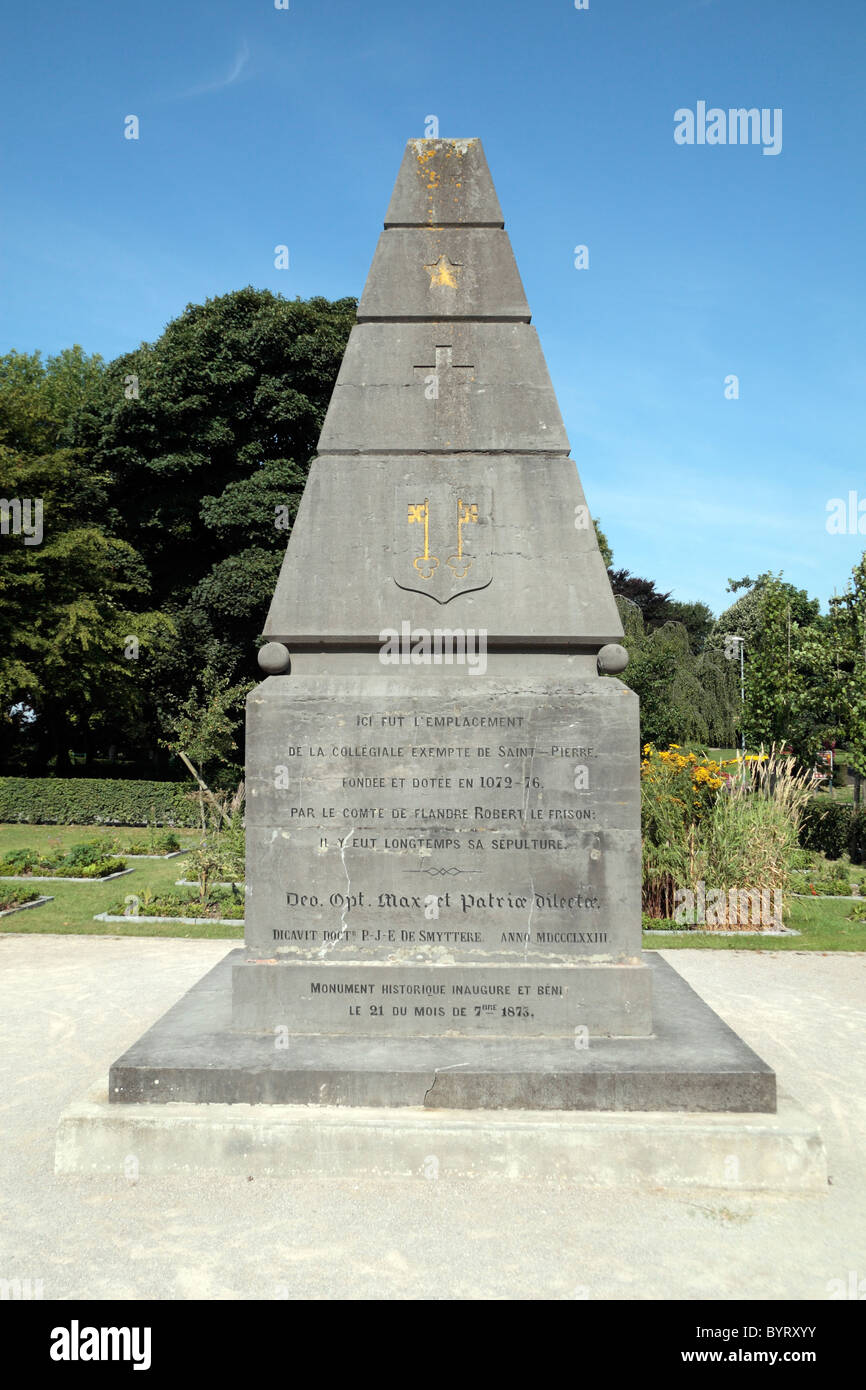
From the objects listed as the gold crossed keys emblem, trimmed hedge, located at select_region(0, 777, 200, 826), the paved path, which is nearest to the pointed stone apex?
the gold crossed keys emblem

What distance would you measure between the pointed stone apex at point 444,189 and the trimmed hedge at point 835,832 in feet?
50.7

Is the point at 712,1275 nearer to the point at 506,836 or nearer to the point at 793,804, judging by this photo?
the point at 506,836

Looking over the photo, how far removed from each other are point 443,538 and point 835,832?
52.5ft

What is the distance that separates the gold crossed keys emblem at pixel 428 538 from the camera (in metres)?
5.64

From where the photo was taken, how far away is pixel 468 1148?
4.44 metres

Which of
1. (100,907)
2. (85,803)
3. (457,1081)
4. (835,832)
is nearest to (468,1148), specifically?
(457,1081)

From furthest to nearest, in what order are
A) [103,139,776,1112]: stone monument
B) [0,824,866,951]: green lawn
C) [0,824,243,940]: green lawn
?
[0,824,243,940]: green lawn, [0,824,866,951]: green lawn, [103,139,776,1112]: stone monument

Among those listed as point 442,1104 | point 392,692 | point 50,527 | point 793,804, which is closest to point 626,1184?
point 442,1104

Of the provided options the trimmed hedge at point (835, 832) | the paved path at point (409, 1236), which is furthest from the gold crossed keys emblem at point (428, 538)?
the trimmed hedge at point (835, 832)

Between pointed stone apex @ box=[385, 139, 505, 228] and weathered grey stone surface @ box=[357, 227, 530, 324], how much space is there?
7 cm

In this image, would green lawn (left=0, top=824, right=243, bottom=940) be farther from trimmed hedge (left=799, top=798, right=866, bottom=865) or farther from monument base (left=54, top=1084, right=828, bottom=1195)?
trimmed hedge (left=799, top=798, right=866, bottom=865)

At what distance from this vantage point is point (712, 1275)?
3.72 meters

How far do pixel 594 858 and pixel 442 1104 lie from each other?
160 centimetres

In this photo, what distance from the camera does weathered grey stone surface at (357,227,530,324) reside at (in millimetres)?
5879
